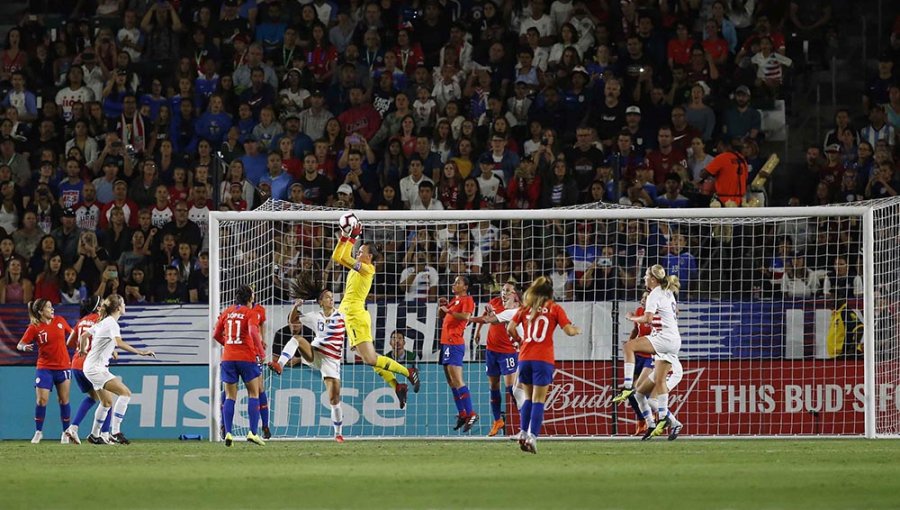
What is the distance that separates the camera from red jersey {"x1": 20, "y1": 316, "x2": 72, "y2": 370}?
66.1ft

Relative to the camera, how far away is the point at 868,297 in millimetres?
18766

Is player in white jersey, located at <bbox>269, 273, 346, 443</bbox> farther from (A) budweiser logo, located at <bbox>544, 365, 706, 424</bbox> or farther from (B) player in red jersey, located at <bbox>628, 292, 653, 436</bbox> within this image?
Answer: (B) player in red jersey, located at <bbox>628, 292, 653, 436</bbox>

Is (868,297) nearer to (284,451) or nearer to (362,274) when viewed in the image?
(362,274)

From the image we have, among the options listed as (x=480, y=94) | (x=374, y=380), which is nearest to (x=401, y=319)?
(x=374, y=380)

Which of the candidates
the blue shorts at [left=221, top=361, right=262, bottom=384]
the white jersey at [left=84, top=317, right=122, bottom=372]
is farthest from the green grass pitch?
the white jersey at [left=84, top=317, right=122, bottom=372]

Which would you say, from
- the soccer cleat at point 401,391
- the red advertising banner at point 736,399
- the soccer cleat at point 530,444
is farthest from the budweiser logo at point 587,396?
the soccer cleat at point 530,444

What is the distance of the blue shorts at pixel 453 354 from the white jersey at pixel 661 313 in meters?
2.92

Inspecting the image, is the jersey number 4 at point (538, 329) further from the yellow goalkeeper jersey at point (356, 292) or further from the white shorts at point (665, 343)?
the yellow goalkeeper jersey at point (356, 292)

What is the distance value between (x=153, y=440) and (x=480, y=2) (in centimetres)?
975

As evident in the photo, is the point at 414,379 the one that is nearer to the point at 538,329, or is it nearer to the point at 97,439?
the point at 97,439

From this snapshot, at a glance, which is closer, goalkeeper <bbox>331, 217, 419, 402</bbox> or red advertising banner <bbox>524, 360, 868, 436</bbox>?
goalkeeper <bbox>331, 217, 419, 402</bbox>

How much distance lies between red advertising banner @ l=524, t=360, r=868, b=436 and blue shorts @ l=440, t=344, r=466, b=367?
5.03 feet

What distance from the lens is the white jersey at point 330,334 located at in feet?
61.4

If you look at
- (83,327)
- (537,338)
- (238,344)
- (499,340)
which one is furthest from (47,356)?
(537,338)
